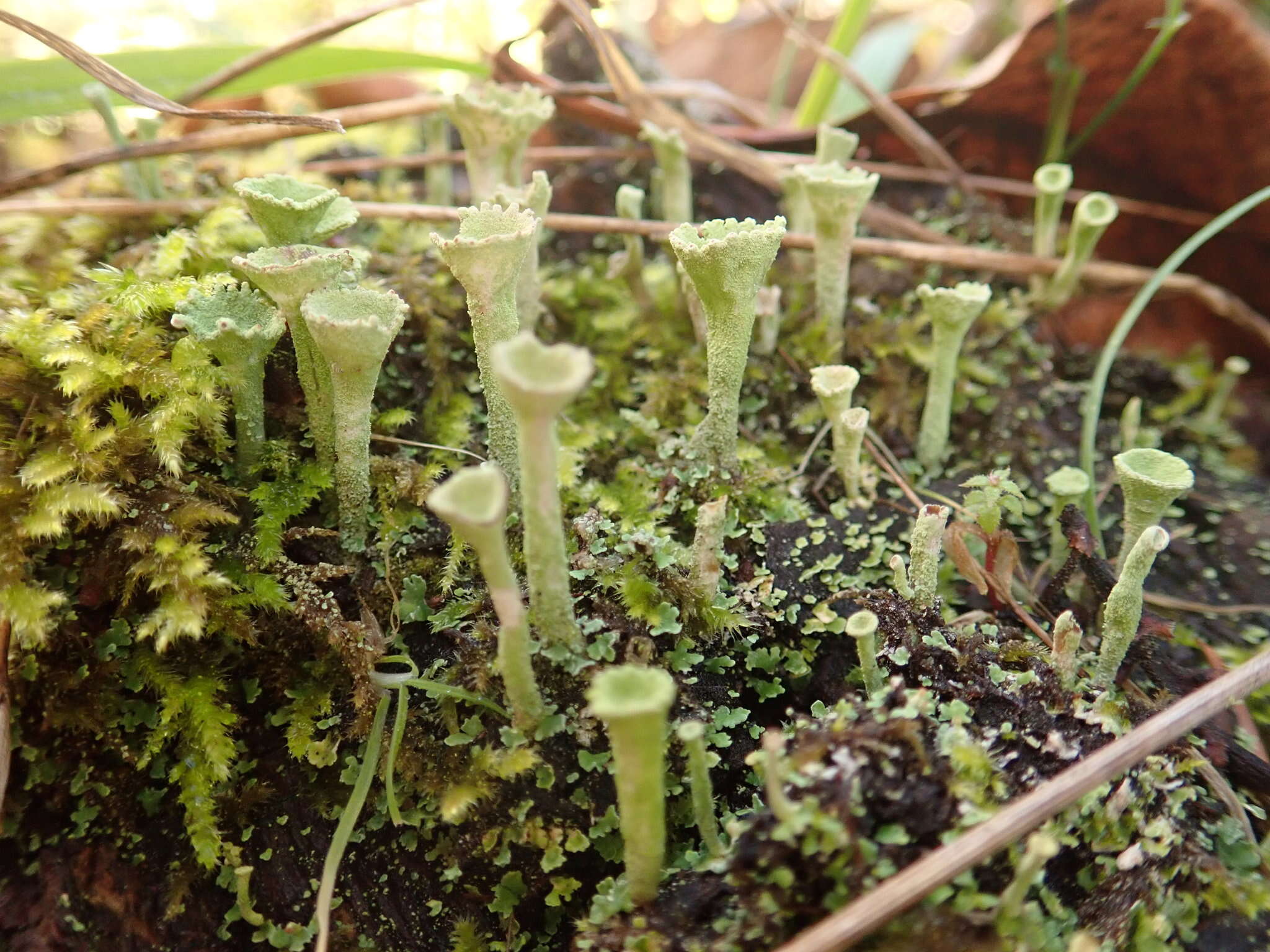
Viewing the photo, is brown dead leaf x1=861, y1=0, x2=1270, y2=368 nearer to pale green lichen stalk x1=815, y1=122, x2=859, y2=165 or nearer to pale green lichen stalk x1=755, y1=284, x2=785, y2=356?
pale green lichen stalk x1=815, y1=122, x2=859, y2=165

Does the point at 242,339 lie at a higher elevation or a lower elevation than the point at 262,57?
lower

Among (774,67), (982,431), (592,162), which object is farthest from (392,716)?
(774,67)

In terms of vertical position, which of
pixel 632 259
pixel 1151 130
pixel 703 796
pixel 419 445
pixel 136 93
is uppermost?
pixel 136 93

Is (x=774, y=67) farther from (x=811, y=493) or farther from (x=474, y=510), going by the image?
(x=474, y=510)

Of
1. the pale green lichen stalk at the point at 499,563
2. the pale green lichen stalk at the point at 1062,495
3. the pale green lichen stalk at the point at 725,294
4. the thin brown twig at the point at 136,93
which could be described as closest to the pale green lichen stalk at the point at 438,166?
the thin brown twig at the point at 136,93

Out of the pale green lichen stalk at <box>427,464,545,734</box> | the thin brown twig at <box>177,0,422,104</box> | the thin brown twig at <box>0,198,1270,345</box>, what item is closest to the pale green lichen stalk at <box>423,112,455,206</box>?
the thin brown twig at <box>0,198,1270,345</box>

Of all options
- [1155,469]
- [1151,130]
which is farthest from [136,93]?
[1151,130]

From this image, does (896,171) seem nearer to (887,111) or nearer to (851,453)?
(887,111)
